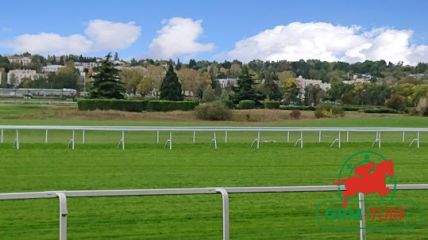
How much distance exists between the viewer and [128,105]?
55.9m

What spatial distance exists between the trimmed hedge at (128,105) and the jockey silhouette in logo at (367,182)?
49.3 m

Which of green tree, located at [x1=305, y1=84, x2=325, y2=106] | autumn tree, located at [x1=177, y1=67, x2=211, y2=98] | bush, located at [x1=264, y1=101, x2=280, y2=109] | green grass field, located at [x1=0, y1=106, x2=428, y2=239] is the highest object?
autumn tree, located at [x1=177, y1=67, x2=211, y2=98]

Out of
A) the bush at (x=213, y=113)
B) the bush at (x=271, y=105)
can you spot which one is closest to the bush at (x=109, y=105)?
the bush at (x=213, y=113)

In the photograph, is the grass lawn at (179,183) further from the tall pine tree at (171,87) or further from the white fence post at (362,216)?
the tall pine tree at (171,87)

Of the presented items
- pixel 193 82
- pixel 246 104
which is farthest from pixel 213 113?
pixel 193 82

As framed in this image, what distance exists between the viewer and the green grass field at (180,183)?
6.28 metres

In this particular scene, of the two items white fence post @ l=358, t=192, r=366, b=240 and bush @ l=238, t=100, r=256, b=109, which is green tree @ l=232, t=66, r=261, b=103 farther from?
white fence post @ l=358, t=192, r=366, b=240

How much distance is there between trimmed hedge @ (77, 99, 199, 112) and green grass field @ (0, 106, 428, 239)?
110 ft

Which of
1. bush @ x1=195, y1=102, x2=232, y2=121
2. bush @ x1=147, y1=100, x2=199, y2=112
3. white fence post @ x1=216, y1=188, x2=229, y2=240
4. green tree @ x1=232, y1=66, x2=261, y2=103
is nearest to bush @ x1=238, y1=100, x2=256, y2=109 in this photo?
green tree @ x1=232, y1=66, x2=261, y2=103

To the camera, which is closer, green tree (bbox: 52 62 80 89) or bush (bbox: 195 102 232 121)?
bush (bbox: 195 102 232 121)

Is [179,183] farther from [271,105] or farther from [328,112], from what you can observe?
[271,105]

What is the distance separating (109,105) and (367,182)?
5025 cm

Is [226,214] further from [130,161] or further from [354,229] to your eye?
[130,161]

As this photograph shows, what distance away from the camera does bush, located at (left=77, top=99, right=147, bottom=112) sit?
54.7 m
